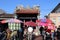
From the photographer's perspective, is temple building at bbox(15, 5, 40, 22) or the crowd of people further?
temple building at bbox(15, 5, 40, 22)

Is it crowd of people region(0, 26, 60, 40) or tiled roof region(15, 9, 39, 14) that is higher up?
tiled roof region(15, 9, 39, 14)

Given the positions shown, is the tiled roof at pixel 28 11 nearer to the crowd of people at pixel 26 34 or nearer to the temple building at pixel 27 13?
the temple building at pixel 27 13

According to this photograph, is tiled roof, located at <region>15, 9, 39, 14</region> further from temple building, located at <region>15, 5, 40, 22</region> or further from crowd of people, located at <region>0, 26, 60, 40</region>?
crowd of people, located at <region>0, 26, 60, 40</region>

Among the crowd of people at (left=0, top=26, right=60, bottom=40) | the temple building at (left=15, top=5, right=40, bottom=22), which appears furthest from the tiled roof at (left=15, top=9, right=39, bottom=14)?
the crowd of people at (left=0, top=26, right=60, bottom=40)

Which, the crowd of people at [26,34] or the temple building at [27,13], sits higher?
the temple building at [27,13]

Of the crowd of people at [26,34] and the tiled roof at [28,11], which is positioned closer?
the crowd of people at [26,34]

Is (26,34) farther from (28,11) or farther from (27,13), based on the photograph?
(28,11)

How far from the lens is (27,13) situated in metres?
29.2

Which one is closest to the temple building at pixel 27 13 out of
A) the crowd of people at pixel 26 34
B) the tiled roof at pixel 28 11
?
the tiled roof at pixel 28 11

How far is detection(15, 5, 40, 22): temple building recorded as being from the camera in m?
28.8

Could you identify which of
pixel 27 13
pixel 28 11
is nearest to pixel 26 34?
pixel 27 13

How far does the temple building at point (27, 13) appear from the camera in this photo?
2884 centimetres

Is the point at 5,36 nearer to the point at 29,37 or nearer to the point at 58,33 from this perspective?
the point at 29,37

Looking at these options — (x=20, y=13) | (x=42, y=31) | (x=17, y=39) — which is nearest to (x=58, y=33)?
(x=42, y=31)
